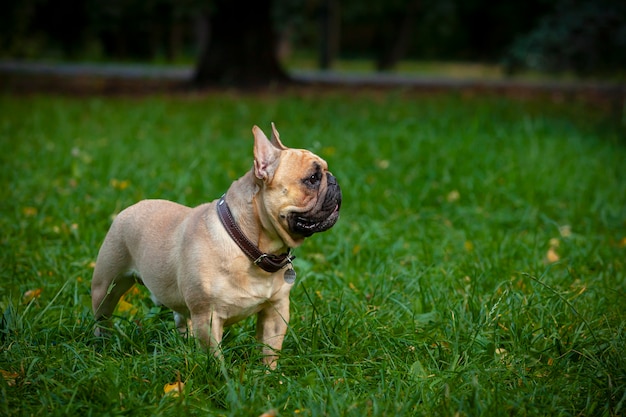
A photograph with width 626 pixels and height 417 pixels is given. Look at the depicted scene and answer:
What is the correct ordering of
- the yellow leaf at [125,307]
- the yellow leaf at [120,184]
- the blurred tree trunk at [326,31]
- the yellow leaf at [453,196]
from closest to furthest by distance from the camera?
the yellow leaf at [125,307] < the yellow leaf at [120,184] < the yellow leaf at [453,196] < the blurred tree trunk at [326,31]

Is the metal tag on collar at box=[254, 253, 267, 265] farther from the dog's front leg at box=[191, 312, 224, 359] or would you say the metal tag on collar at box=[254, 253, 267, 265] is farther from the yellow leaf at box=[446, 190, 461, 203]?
the yellow leaf at box=[446, 190, 461, 203]

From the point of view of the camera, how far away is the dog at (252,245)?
3.29 metres

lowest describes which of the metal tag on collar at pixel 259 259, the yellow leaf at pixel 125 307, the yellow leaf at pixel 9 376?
the yellow leaf at pixel 125 307

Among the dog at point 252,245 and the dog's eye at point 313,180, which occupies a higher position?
the dog's eye at point 313,180

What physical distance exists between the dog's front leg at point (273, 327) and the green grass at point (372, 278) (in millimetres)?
60

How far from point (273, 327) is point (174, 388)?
0.60 metres

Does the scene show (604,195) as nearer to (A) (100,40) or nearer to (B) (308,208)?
(B) (308,208)

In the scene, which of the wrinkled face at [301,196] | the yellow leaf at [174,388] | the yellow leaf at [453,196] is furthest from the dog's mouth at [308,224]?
the yellow leaf at [453,196]

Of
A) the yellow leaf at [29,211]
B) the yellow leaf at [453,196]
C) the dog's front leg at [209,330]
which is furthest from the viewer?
the yellow leaf at [453,196]

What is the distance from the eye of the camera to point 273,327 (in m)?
3.53

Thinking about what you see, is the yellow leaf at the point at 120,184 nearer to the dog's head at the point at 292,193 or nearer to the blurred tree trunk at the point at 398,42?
the dog's head at the point at 292,193

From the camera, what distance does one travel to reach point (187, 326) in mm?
3734

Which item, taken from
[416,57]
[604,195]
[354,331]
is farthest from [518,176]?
[416,57]

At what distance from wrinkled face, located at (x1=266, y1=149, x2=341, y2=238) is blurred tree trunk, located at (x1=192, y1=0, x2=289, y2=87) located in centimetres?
Result: 1142
